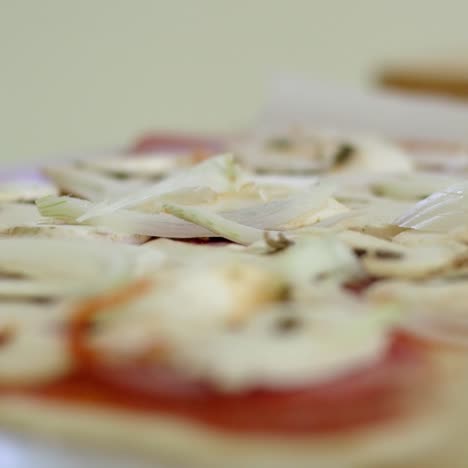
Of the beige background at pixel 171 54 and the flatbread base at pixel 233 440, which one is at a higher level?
the beige background at pixel 171 54

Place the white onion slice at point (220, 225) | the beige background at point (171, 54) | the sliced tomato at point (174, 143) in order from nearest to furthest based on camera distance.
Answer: the white onion slice at point (220, 225)
the sliced tomato at point (174, 143)
the beige background at point (171, 54)

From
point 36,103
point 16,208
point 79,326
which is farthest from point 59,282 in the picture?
point 36,103

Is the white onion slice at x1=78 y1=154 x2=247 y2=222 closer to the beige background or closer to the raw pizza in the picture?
the raw pizza

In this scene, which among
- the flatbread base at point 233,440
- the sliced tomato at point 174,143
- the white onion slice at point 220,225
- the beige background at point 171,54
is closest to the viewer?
the flatbread base at point 233,440

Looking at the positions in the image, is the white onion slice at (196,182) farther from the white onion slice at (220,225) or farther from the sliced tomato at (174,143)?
the sliced tomato at (174,143)

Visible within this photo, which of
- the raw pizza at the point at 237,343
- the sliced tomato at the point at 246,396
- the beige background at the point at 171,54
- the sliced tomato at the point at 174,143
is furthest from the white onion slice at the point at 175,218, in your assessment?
the beige background at the point at 171,54

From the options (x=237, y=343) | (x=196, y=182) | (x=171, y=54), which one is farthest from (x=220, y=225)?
(x=171, y=54)

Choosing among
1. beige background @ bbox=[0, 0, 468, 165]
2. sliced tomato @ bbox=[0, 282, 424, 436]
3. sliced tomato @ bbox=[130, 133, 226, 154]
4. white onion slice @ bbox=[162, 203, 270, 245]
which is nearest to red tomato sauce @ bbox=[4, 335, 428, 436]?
sliced tomato @ bbox=[0, 282, 424, 436]

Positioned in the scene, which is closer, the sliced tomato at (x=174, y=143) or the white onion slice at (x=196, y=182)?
the white onion slice at (x=196, y=182)
